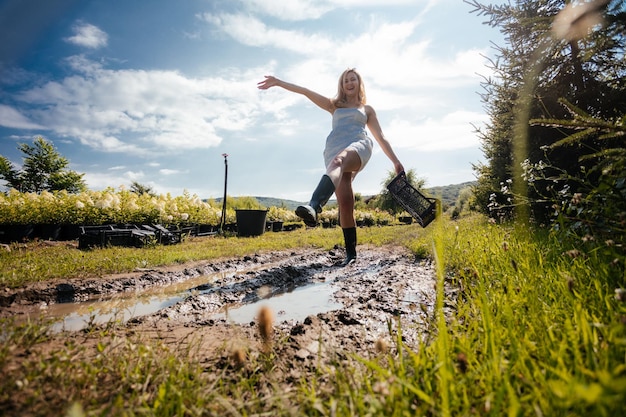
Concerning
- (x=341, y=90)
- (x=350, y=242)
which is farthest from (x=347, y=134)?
(x=350, y=242)

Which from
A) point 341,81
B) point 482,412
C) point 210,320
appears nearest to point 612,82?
point 341,81

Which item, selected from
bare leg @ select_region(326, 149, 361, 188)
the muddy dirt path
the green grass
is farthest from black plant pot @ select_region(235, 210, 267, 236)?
the green grass

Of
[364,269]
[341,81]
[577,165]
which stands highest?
[341,81]

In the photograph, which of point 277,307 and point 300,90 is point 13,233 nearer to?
point 300,90

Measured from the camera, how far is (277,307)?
2324mm

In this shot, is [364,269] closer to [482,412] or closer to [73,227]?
[482,412]

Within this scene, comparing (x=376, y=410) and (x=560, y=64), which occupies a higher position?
(x=560, y=64)

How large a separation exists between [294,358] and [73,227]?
8.38m

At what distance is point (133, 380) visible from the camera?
0.95 meters

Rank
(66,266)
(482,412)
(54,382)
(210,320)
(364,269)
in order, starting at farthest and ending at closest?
(364,269) < (66,266) < (210,320) < (54,382) < (482,412)

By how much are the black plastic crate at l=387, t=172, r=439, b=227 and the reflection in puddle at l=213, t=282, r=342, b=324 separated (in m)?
1.96

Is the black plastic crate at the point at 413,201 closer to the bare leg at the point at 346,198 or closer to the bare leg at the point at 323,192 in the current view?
the bare leg at the point at 346,198

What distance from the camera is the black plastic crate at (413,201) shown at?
403 centimetres

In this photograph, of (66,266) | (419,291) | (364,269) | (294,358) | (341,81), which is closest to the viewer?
(294,358)
